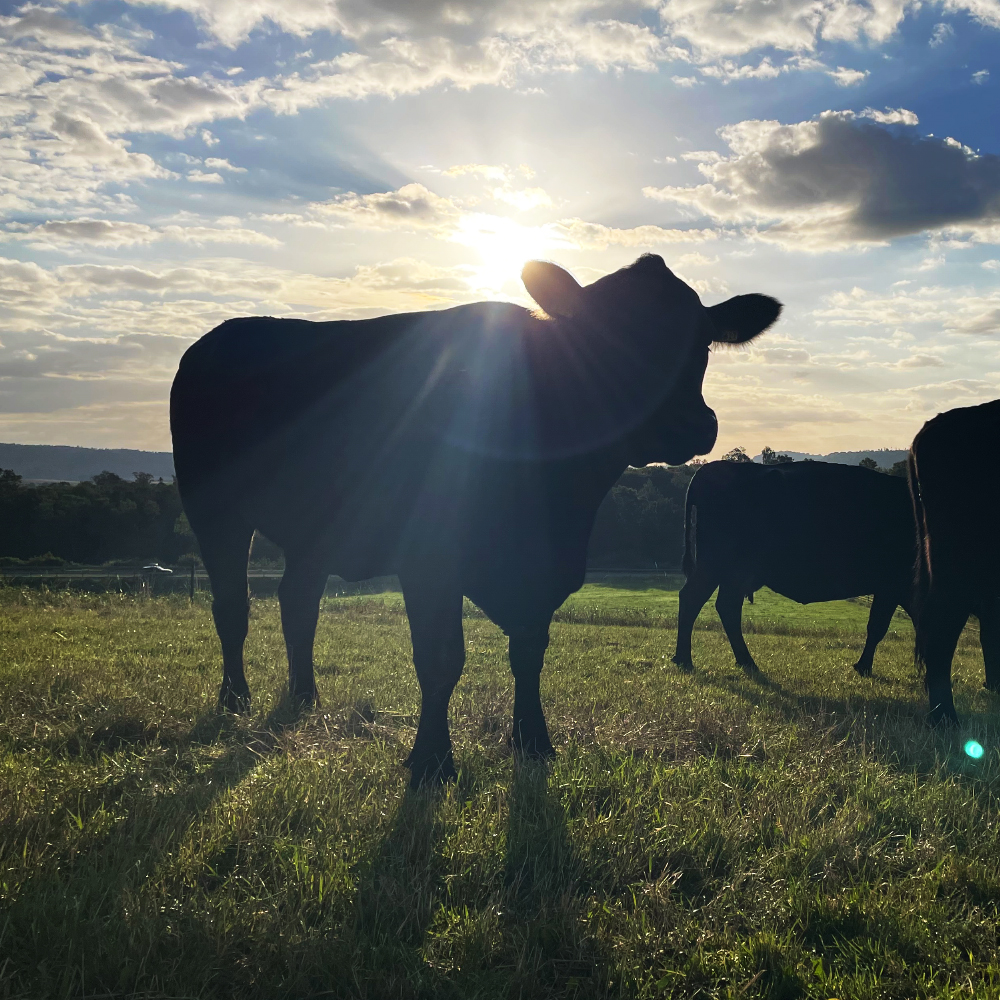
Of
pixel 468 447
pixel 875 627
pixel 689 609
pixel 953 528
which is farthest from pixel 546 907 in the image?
pixel 875 627

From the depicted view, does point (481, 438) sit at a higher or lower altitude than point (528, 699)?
higher

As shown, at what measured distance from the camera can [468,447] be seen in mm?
4441

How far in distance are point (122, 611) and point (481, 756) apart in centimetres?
1148

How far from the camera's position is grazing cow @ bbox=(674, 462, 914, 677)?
33.9 feet

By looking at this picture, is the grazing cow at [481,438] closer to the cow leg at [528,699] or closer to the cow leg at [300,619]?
the cow leg at [528,699]

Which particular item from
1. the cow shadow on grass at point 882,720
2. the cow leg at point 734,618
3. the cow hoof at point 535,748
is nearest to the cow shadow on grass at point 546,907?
the cow hoof at point 535,748

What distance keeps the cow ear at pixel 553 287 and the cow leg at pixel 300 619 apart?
263 centimetres

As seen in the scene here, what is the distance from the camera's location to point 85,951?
245 cm

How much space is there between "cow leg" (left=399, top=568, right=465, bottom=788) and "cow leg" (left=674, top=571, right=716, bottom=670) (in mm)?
6243

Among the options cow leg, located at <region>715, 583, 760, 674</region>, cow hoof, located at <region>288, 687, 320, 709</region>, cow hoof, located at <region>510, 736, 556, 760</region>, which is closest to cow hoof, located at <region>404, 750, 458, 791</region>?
cow hoof, located at <region>510, 736, 556, 760</region>

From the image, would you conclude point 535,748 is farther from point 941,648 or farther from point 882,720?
point 941,648

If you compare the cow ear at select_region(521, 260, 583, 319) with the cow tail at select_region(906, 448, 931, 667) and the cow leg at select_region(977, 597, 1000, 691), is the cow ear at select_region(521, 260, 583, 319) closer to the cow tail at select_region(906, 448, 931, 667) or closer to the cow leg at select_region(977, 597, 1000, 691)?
the cow tail at select_region(906, 448, 931, 667)

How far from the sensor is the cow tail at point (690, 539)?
11110mm

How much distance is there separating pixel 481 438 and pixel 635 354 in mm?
1061
